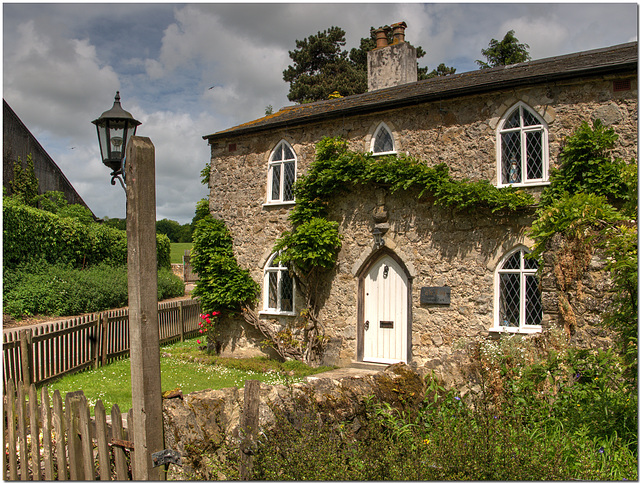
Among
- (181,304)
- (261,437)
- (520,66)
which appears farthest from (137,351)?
(181,304)

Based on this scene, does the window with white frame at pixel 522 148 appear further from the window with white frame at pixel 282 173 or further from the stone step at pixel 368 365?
the window with white frame at pixel 282 173

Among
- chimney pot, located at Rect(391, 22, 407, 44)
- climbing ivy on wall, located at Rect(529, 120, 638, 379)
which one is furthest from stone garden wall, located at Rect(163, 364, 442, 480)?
chimney pot, located at Rect(391, 22, 407, 44)

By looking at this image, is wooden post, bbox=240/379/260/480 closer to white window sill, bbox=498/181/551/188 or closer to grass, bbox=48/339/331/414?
grass, bbox=48/339/331/414

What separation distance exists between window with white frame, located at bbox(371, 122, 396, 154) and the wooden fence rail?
733 centimetres

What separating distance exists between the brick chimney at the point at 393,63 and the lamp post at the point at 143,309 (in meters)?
11.2

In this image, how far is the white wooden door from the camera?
37.3 ft

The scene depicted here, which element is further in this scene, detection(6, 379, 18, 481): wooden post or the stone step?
the stone step

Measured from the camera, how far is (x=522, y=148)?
10141 millimetres

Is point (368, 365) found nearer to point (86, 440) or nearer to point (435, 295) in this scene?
point (435, 295)

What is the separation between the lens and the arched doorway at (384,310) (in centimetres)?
1132

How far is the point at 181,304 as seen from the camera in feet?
56.0

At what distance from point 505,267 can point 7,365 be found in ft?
29.8

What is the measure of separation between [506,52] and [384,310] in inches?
825

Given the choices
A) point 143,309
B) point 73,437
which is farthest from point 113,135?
point 73,437
